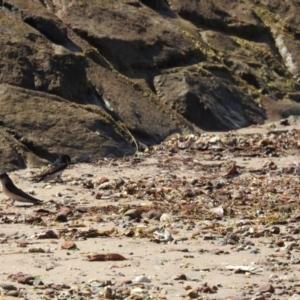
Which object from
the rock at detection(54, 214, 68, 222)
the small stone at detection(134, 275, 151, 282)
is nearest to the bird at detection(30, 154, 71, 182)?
the rock at detection(54, 214, 68, 222)

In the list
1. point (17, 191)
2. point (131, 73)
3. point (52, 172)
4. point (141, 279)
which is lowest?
point (52, 172)

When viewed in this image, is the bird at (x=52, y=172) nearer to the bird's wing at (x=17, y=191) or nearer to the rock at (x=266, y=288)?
the bird's wing at (x=17, y=191)

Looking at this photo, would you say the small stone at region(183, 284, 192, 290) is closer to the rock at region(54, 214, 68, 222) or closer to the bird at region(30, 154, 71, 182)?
the rock at region(54, 214, 68, 222)

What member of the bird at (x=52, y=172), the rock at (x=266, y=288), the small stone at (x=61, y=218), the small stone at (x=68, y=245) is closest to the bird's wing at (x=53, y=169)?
the bird at (x=52, y=172)

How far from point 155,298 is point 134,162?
394 inches

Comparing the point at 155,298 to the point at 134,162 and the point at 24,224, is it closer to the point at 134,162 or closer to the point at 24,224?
the point at 24,224

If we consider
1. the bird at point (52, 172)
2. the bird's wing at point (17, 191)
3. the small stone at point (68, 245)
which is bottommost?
the bird at point (52, 172)

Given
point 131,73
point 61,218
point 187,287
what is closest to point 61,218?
point 61,218

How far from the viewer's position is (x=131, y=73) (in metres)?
23.5

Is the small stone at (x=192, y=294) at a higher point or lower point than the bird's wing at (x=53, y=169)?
A: higher

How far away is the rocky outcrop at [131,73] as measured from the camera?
18.3 m

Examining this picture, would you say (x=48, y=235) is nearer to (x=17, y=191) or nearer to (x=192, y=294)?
(x=17, y=191)

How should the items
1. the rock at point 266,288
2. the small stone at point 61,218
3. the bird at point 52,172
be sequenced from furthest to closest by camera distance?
the bird at point 52,172 < the small stone at point 61,218 < the rock at point 266,288

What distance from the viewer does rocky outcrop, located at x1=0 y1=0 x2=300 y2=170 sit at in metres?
18.3
